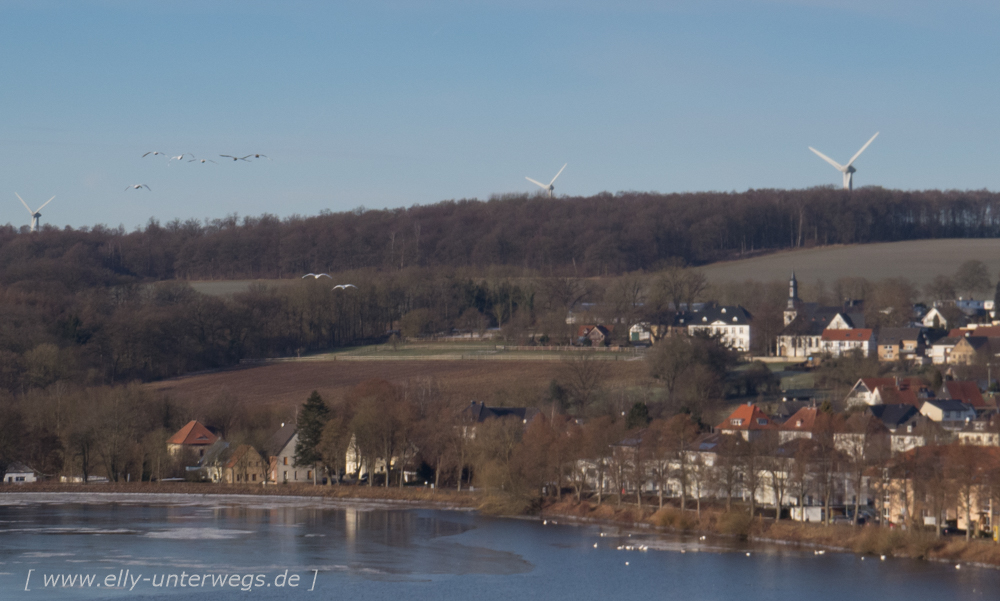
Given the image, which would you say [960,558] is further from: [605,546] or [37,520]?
[37,520]

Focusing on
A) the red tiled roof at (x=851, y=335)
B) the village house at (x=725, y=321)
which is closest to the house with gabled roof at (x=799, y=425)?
the red tiled roof at (x=851, y=335)

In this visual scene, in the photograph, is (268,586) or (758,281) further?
(758,281)

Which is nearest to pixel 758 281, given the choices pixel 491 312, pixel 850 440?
pixel 491 312

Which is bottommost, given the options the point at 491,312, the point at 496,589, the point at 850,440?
the point at 496,589

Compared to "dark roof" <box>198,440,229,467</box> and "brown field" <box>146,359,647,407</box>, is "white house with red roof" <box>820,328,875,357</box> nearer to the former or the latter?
"brown field" <box>146,359,647,407</box>

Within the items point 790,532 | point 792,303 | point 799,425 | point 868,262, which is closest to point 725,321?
point 792,303

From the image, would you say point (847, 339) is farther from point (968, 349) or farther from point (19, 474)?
point (19, 474)
